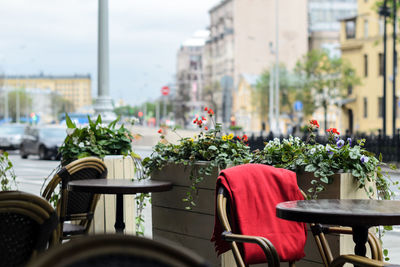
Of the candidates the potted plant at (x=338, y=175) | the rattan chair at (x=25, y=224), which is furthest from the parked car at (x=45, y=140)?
the rattan chair at (x=25, y=224)

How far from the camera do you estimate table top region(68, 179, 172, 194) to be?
5441 mm

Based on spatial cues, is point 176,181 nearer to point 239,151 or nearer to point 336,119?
point 239,151

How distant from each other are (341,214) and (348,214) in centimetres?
3

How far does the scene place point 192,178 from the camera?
5.85m

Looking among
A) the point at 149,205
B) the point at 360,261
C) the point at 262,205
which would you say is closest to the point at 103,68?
the point at 149,205

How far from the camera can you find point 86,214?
19.6ft

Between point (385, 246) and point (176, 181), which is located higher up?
point (176, 181)

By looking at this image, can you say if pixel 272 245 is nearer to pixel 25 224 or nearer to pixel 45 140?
pixel 25 224

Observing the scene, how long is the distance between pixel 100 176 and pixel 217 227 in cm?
185

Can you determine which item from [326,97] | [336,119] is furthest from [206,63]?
[326,97]

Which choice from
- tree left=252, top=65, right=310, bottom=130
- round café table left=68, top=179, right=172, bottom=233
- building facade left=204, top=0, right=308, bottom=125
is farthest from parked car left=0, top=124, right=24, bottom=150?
building facade left=204, top=0, right=308, bottom=125

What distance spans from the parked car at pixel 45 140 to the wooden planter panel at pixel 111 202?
2426 centimetres

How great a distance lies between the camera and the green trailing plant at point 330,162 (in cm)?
500

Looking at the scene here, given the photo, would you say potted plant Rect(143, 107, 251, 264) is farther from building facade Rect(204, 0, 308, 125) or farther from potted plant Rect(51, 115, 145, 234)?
building facade Rect(204, 0, 308, 125)
